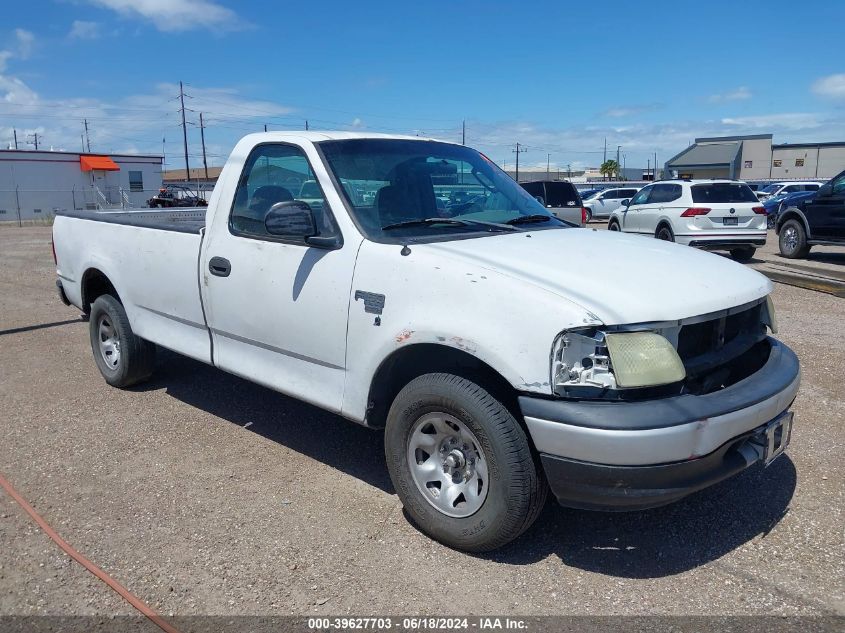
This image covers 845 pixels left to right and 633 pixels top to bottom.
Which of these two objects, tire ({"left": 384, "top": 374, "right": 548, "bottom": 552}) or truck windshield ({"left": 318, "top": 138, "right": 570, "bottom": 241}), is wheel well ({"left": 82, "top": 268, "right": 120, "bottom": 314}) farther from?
tire ({"left": 384, "top": 374, "right": 548, "bottom": 552})

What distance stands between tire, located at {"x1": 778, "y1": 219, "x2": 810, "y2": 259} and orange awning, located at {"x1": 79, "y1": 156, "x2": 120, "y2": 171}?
4322cm

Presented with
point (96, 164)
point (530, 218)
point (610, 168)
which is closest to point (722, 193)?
point (530, 218)

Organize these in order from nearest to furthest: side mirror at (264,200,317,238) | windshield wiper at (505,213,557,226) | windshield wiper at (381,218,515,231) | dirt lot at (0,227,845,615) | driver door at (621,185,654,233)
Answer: dirt lot at (0,227,845,615)
side mirror at (264,200,317,238)
windshield wiper at (381,218,515,231)
windshield wiper at (505,213,557,226)
driver door at (621,185,654,233)

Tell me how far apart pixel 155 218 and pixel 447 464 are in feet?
14.5

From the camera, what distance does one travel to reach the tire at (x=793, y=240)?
14.6m

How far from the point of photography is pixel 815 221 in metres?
14.1

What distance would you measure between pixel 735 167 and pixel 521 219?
79.1 m

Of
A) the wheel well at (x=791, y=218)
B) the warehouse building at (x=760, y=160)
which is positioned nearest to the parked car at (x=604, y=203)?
the wheel well at (x=791, y=218)

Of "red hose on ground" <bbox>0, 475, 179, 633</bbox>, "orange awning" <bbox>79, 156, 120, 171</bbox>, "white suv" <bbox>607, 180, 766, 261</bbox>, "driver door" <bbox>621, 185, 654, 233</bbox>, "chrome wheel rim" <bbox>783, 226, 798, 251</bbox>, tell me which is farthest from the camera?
"orange awning" <bbox>79, 156, 120, 171</bbox>

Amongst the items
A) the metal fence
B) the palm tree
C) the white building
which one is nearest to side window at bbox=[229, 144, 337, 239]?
the metal fence

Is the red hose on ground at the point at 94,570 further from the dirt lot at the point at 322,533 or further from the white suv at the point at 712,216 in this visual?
the white suv at the point at 712,216

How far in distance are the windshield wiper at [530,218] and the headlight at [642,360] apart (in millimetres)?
1552

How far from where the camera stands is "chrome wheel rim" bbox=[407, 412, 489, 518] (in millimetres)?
3246

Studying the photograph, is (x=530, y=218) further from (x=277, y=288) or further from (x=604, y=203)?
(x=604, y=203)
